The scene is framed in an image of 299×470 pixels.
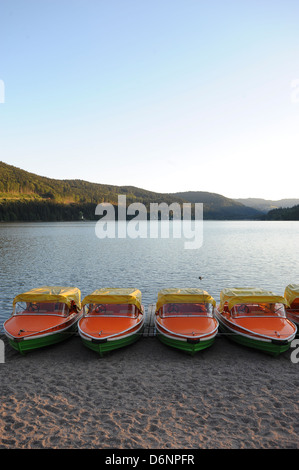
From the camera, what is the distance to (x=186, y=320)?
14.6 meters

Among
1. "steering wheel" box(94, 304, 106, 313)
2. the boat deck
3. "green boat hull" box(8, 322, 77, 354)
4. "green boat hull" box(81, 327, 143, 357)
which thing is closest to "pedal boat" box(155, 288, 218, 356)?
the boat deck

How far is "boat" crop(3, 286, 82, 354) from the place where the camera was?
13.7 m

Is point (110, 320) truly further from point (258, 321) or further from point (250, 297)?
point (258, 321)

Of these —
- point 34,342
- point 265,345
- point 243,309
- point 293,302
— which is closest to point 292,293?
point 293,302

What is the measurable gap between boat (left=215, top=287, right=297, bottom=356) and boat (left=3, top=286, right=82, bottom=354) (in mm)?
8259

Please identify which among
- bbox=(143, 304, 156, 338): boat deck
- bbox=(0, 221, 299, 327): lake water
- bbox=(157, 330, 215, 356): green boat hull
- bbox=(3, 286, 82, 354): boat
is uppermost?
bbox=(3, 286, 82, 354): boat

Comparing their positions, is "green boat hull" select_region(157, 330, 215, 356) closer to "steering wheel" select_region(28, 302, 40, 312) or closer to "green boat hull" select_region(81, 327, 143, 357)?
"green boat hull" select_region(81, 327, 143, 357)

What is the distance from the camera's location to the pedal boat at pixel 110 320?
13.5 metres

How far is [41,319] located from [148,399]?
7.19 metres

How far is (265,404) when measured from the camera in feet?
33.1

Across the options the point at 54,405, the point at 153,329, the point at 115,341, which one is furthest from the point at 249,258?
the point at 54,405

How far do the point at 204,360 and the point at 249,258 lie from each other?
134 ft

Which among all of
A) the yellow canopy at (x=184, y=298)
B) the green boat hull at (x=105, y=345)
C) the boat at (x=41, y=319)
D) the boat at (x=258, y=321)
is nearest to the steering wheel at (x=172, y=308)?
the yellow canopy at (x=184, y=298)

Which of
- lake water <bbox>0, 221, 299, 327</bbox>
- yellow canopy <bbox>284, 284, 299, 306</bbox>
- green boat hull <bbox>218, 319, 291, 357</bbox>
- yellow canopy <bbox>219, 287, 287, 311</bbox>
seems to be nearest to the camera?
green boat hull <bbox>218, 319, 291, 357</bbox>
